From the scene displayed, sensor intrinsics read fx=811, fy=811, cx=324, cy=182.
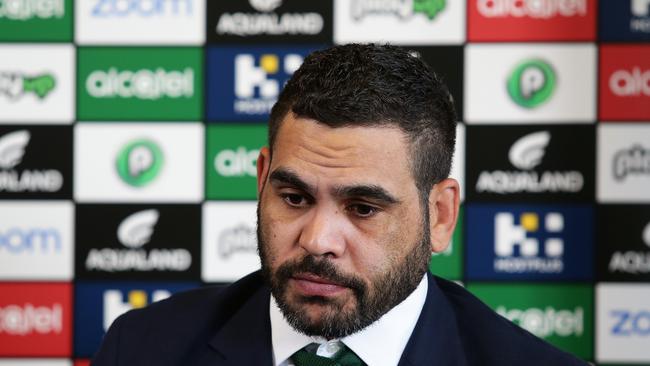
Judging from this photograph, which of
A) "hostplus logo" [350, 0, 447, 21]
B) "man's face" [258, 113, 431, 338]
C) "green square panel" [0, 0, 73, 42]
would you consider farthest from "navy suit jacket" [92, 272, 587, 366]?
"green square panel" [0, 0, 73, 42]

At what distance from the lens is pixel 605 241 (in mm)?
2059

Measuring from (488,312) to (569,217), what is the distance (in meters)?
0.95

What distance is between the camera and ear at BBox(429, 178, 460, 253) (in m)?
1.14

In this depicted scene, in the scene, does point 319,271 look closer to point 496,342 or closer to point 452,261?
point 496,342

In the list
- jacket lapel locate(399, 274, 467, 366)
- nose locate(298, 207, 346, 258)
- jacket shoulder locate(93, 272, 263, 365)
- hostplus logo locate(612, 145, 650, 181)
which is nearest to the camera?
nose locate(298, 207, 346, 258)

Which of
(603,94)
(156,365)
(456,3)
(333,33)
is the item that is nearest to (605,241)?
(603,94)

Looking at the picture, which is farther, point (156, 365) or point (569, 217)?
point (569, 217)

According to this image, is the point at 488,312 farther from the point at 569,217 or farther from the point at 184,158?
the point at 184,158

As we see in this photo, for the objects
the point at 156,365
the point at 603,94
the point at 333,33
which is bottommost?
the point at 156,365

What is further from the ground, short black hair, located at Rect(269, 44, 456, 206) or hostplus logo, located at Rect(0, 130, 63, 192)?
short black hair, located at Rect(269, 44, 456, 206)

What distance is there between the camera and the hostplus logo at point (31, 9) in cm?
209

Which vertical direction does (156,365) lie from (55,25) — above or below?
below

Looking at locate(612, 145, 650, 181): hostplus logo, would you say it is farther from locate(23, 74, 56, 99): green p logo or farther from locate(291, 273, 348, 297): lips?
locate(23, 74, 56, 99): green p logo

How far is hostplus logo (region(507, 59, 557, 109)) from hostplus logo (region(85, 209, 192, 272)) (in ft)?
3.08
